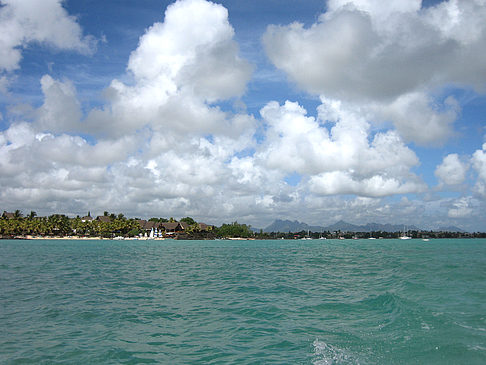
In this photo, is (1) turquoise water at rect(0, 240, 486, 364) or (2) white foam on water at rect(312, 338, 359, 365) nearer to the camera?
(2) white foam on water at rect(312, 338, 359, 365)

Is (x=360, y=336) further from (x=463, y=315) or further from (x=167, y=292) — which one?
(x=167, y=292)

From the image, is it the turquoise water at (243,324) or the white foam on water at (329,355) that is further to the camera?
the turquoise water at (243,324)

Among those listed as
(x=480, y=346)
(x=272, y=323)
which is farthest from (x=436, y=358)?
(x=272, y=323)

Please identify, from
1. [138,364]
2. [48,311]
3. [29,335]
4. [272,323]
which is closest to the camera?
[138,364]

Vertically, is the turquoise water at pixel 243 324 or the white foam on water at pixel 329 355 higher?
the white foam on water at pixel 329 355

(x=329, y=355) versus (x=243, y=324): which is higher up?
(x=329, y=355)

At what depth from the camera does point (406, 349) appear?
12016 millimetres

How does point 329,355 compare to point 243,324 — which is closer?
point 329,355

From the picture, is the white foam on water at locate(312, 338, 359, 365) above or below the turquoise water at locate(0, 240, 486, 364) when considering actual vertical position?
above

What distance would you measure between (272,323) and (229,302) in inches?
196

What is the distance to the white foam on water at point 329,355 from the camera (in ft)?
35.1

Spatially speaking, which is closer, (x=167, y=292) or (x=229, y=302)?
(x=229, y=302)

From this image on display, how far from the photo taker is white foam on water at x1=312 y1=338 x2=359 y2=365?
10695 millimetres

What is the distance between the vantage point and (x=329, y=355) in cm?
1120
